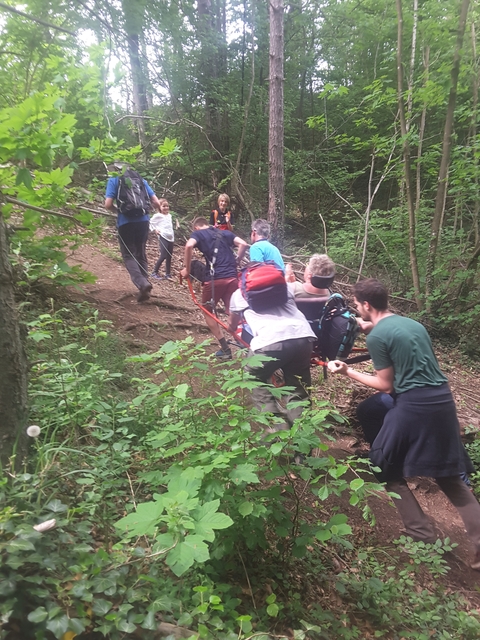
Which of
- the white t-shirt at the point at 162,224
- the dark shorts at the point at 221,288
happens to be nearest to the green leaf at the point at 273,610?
the dark shorts at the point at 221,288

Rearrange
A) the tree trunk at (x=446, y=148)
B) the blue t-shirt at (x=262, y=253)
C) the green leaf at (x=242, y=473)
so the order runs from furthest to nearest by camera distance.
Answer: the tree trunk at (x=446, y=148) → the blue t-shirt at (x=262, y=253) → the green leaf at (x=242, y=473)

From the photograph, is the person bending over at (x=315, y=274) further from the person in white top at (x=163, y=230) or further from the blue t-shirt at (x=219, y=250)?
the person in white top at (x=163, y=230)

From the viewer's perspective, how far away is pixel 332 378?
572 cm

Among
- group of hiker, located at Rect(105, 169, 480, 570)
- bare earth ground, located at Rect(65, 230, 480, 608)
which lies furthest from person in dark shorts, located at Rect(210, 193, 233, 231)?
group of hiker, located at Rect(105, 169, 480, 570)

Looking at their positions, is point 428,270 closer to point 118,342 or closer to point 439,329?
point 439,329

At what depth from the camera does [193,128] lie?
11.7 metres

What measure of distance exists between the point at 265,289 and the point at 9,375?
2120 mm

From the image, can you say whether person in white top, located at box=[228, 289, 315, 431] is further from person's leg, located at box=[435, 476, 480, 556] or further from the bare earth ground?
person's leg, located at box=[435, 476, 480, 556]

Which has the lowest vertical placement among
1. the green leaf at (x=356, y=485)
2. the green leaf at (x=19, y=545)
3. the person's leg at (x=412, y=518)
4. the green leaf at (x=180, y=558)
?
the person's leg at (x=412, y=518)

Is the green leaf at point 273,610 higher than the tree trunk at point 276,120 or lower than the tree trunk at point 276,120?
lower

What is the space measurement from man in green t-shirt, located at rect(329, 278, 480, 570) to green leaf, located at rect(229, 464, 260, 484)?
149 cm

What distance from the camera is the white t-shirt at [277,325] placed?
3229 millimetres

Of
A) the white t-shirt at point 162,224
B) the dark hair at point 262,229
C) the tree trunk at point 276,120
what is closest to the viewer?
the dark hair at point 262,229

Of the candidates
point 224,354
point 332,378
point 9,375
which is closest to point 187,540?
point 9,375
